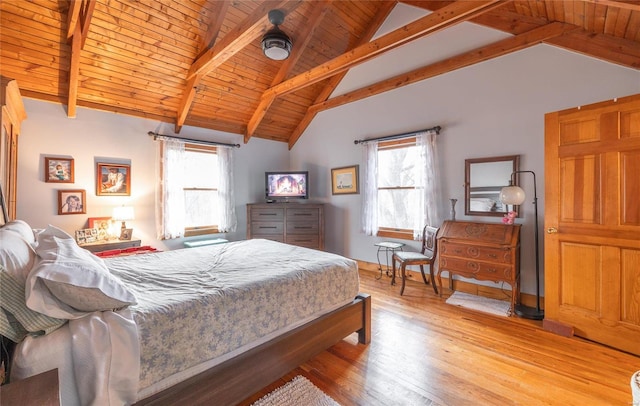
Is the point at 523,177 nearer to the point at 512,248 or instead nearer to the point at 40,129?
the point at 512,248

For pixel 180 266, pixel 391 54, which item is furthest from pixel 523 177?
pixel 180 266

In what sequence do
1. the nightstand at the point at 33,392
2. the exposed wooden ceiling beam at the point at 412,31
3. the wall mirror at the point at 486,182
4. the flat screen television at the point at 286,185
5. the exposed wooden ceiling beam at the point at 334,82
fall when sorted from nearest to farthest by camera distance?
1. the nightstand at the point at 33,392
2. the exposed wooden ceiling beam at the point at 412,31
3. the wall mirror at the point at 486,182
4. the exposed wooden ceiling beam at the point at 334,82
5. the flat screen television at the point at 286,185

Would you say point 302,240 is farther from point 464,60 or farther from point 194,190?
point 464,60

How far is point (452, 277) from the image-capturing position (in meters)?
3.56

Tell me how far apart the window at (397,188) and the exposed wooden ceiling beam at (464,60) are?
874 mm

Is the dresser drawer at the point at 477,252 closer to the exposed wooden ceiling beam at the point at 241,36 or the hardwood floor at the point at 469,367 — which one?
the hardwood floor at the point at 469,367

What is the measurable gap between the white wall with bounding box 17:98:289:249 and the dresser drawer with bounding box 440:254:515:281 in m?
4.06

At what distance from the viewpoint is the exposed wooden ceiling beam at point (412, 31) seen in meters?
2.34

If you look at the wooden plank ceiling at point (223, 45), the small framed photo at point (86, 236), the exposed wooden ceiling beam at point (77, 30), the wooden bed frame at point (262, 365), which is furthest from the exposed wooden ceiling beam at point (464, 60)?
the small framed photo at point (86, 236)

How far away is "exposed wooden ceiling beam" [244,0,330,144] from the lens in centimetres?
371

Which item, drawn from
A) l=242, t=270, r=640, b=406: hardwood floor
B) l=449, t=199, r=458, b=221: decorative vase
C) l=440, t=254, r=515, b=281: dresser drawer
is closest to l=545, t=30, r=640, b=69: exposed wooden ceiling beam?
l=449, t=199, r=458, b=221: decorative vase

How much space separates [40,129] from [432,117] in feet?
16.7

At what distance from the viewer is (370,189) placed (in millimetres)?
4383

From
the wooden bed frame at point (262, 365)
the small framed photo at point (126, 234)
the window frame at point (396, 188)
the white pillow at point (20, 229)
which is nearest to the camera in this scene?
the wooden bed frame at point (262, 365)
